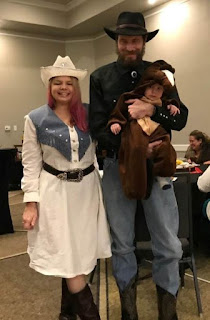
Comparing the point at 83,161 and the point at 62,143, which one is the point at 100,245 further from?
the point at 62,143

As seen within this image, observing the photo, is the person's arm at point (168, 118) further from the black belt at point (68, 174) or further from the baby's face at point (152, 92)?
the black belt at point (68, 174)

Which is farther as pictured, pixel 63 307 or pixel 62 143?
pixel 63 307

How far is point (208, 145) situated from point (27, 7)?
443 centimetres

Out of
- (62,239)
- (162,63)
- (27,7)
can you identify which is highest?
(27,7)

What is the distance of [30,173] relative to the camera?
1.58 m

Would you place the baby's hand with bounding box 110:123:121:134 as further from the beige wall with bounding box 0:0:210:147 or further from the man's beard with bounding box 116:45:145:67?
the beige wall with bounding box 0:0:210:147

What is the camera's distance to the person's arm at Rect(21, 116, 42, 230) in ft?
5.05

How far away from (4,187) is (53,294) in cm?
172

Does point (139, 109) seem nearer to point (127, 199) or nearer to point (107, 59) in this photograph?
point (127, 199)

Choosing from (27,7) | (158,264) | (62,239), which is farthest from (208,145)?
(27,7)

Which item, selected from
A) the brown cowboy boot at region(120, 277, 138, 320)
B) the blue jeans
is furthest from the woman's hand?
the brown cowboy boot at region(120, 277, 138, 320)

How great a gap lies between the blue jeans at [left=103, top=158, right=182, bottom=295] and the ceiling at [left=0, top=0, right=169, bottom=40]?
15.7ft

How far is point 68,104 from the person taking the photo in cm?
159

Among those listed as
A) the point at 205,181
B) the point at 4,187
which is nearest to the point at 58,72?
the point at 205,181
